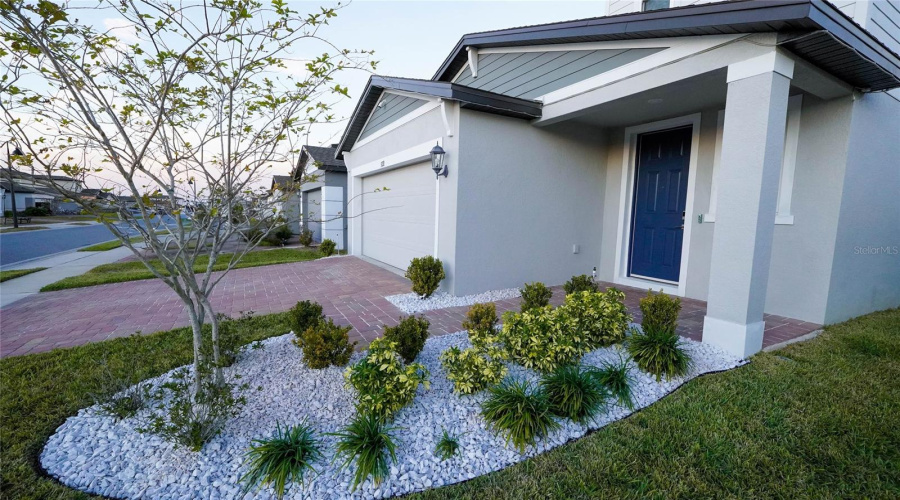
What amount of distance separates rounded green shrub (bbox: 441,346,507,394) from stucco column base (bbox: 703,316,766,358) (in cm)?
Answer: 240

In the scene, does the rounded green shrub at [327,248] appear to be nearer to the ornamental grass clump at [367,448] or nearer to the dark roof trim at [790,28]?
the dark roof trim at [790,28]

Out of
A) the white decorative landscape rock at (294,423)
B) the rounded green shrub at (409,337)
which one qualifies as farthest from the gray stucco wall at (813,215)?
the rounded green shrub at (409,337)

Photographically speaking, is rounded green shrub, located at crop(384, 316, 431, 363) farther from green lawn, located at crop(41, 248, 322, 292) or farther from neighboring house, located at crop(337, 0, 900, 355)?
green lawn, located at crop(41, 248, 322, 292)

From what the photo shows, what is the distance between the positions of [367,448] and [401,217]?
6.33m

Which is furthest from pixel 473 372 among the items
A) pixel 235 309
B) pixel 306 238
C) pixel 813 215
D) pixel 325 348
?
pixel 306 238

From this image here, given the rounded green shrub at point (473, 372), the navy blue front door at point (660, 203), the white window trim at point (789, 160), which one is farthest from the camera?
the navy blue front door at point (660, 203)

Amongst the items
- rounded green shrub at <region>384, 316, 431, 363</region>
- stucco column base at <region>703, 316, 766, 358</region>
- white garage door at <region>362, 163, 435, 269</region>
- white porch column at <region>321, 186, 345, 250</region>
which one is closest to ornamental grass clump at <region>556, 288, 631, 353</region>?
stucco column base at <region>703, 316, 766, 358</region>

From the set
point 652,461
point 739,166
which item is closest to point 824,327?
point 739,166

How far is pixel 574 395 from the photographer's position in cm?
278

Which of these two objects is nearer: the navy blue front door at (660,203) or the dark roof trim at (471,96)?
the dark roof trim at (471,96)

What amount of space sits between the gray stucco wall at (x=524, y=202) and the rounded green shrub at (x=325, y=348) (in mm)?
2838

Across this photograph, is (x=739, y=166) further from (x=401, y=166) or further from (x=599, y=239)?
(x=401, y=166)

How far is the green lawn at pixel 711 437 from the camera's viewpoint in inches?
84.0

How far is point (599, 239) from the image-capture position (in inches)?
291
